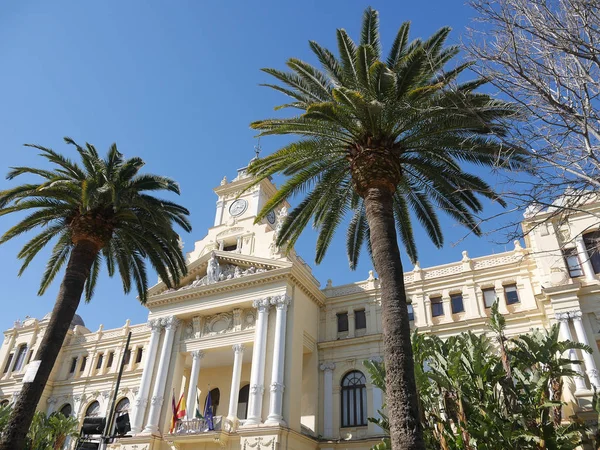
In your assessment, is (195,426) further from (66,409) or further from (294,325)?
(66,409)

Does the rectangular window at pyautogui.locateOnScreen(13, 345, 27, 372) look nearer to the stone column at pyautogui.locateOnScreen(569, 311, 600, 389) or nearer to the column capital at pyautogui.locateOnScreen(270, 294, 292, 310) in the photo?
the column capital at pyautogui.locateOnScreen(270, 294, 292, 310)

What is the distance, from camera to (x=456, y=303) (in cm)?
2938

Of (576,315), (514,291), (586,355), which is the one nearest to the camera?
(586,355)

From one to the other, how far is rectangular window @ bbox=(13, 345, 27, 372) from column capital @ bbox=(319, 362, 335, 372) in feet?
88.9

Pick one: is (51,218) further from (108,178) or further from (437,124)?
(437,124)

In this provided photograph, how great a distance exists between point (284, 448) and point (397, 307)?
48.5 ft

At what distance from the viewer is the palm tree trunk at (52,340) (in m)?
15.6

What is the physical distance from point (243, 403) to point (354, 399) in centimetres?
695

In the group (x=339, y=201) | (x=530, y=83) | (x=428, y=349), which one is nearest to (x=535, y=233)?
(x=428, y=349)

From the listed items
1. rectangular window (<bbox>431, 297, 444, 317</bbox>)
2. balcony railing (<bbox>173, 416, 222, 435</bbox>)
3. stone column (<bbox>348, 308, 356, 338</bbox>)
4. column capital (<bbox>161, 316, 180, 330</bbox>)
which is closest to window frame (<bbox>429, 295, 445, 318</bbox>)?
rectangular window (<bbox>431, 297, 444, 317</bbox>)

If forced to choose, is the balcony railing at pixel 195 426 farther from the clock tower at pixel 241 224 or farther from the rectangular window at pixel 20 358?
the rectangular window at pixel 20 358

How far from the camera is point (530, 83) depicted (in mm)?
8406

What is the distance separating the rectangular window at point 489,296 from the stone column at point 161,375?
18593 millimetres

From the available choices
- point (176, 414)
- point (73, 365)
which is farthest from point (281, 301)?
point (73, 365)
